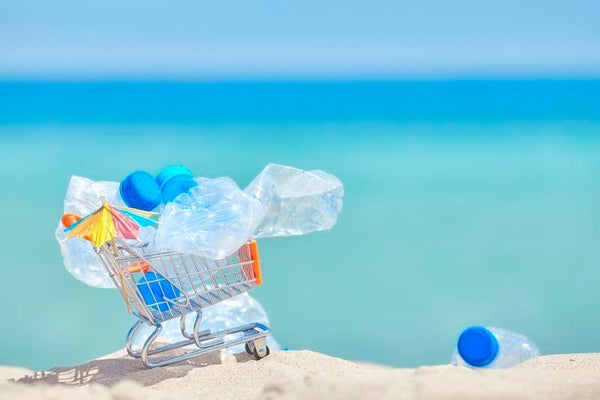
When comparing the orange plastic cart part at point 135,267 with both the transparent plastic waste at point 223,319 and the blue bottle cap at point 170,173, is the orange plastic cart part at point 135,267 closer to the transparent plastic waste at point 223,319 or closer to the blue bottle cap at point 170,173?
the blue bottle cap at point 170,173

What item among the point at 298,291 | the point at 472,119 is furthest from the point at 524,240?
the point at 472,119

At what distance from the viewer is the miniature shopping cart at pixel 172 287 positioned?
2.99m

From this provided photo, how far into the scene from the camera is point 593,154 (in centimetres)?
1254

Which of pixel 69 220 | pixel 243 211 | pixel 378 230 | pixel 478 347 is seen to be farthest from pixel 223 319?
pixel 378 230

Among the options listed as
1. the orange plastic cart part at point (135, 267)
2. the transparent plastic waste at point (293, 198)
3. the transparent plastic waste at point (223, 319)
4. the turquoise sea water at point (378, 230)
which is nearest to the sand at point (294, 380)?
the transparent plastic waste at point (223, 319)

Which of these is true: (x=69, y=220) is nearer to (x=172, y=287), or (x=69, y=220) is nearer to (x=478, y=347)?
(x=172, y=287)

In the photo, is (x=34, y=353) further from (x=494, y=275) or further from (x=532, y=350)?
(x=494, y=275)

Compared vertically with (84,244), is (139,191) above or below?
above

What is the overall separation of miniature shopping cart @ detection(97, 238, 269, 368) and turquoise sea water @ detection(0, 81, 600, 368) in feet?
4.90

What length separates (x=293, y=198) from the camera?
11.4ft

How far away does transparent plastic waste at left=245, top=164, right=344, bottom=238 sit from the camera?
3.47m

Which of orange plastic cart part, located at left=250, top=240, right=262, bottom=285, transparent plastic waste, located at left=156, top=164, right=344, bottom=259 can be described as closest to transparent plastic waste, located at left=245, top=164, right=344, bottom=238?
transparent plastic waste, located at left=156, top=164, right=344, bottom=259

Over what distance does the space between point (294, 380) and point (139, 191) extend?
1213 millimetres

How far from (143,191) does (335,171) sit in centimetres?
836
